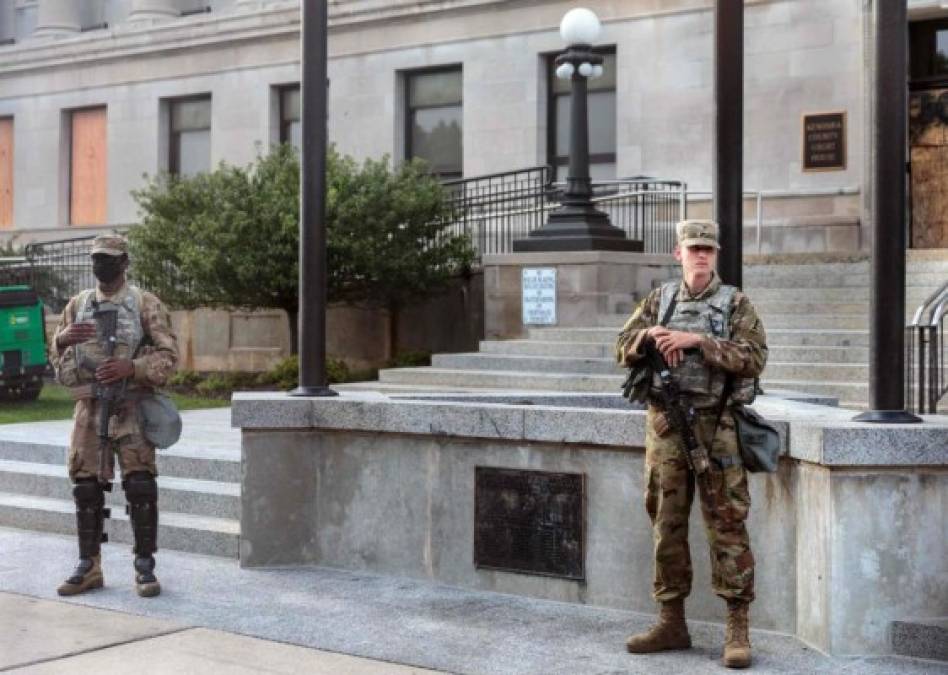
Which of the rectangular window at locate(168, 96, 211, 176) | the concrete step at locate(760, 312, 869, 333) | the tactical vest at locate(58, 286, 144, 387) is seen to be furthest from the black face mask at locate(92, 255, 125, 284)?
the rectangular window at locate(168, 96, 211, 176)

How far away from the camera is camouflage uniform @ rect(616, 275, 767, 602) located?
21.8 feet

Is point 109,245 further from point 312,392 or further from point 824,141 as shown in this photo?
point 824,141

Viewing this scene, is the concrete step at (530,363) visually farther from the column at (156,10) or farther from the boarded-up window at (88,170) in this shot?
the boarded-up window at (88,170)

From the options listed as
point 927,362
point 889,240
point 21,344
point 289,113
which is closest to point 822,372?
point 927,362

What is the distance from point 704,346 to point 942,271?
1128 cm

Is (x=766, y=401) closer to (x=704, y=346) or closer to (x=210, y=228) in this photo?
(x=704, y=346)

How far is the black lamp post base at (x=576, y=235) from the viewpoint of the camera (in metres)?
17.1

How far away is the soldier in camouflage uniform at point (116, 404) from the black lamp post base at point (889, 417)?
4.13 m

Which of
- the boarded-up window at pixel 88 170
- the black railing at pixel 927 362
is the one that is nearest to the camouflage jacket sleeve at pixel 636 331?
the black railing at pixel 927 362

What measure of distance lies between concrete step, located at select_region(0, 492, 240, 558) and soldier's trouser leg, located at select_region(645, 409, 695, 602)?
3.60 meters

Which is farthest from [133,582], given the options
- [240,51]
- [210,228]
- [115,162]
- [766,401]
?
[115,162]

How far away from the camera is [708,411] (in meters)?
6.71

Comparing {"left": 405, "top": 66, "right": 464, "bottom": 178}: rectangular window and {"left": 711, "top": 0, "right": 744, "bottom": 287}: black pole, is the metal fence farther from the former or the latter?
{"left": 711, "top": 0, "right": 744, "bottom": 287}: black pole

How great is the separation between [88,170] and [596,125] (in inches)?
532
